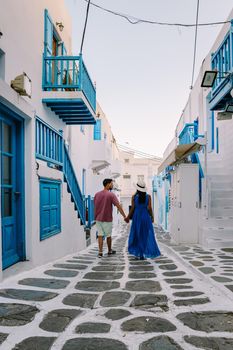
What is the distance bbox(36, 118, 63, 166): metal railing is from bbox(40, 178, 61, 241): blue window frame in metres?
0.45

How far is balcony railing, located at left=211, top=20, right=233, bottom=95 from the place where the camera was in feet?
22.5

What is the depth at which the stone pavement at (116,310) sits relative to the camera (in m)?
2.72

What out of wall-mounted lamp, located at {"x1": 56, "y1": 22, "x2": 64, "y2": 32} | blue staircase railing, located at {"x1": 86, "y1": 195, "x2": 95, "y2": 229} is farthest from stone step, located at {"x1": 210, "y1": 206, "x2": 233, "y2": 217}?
wall-mounted lamp, located at {"x1": 56, "y1": 22, "x2": 64, "y2": 32}

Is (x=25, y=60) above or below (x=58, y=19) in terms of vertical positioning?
below

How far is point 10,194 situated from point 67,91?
375cm

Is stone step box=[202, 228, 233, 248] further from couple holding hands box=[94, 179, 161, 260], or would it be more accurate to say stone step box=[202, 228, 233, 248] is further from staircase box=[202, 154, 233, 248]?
couple holding hands box=[94, 179, 161, 260]

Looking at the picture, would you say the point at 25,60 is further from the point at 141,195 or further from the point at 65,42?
the point at 65,42

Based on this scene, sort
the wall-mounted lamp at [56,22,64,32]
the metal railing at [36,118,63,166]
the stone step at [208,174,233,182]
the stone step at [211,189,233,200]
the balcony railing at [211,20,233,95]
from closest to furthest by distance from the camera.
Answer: the metal railing at [36,118,63,166] → the balcony railing at [211,20,233,95] → the wall-mounted lamp at [56,22,64,32] → the stone step at [211,189,233,200] → the stone step at [208,174,233,182]

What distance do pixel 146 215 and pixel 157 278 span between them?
2081mm

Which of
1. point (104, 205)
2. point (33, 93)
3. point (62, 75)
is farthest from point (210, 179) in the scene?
point (33, 93)

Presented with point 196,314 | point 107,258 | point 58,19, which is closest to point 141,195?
point 107,258

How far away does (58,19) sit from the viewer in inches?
368

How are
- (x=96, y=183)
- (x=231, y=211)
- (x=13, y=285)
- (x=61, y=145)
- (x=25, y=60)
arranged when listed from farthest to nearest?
1. (x=96, y=183)
2. (x=231, y=211)
3. (x=61, y=145)
4. (x=25, y=60)
5. (x=13, y=285)

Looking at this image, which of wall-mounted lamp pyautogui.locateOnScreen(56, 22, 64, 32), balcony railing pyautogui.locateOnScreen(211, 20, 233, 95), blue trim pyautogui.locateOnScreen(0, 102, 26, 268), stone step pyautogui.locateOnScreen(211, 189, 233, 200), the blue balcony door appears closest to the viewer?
the blue balcony door
